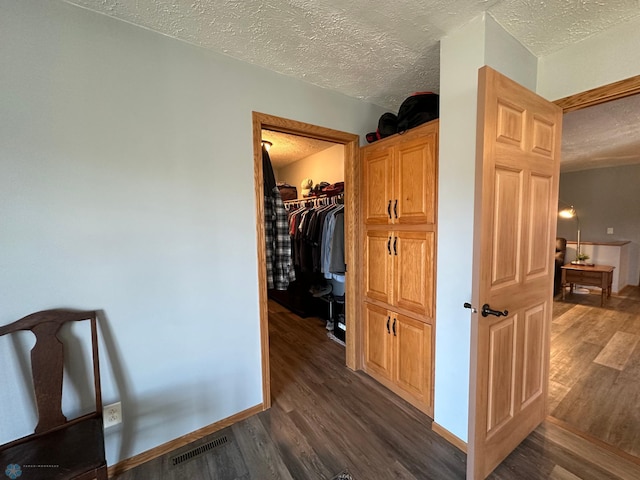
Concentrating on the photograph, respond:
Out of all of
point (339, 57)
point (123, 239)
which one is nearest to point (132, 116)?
point (123, 239)

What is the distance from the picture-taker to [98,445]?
1.18 metres

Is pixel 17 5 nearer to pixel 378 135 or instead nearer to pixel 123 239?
pixel 123 239

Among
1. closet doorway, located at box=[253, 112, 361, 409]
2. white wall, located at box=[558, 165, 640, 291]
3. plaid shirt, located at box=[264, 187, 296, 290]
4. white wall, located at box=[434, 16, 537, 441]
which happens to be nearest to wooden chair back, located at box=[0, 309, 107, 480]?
closet doorway, located at box=[253, 112, 361, 409]

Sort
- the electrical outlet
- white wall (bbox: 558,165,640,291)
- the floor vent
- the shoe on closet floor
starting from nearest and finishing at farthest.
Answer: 1. the electrical outlet
2. the floor vent
3. the shoe on closet floor
4. white wall (bbox: 558,165,640,291)

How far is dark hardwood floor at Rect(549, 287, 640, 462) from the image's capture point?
5.85 feet

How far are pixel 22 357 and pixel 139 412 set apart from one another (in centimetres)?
63

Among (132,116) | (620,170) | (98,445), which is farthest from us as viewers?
(620,170)

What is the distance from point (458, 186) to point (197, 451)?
2208 millimetres

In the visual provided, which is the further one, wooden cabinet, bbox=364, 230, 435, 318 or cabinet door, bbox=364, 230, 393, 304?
cabinet door, bbox=364, 230, 393, 304

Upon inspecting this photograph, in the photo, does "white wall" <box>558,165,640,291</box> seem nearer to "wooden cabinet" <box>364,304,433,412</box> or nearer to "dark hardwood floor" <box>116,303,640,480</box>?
"dark hardwood floor" <box>116,303,640,480</box>

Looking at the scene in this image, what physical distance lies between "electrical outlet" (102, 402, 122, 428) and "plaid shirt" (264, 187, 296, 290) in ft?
3.67

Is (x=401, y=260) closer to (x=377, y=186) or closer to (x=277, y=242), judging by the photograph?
(x=377, y=186)

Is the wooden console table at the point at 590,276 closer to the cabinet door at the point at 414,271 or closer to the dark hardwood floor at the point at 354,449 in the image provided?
the dark hardwood floor at the point at 354,449

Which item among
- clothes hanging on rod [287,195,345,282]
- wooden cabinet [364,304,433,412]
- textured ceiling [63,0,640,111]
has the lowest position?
wooden cabinet [364,304,433,412]
